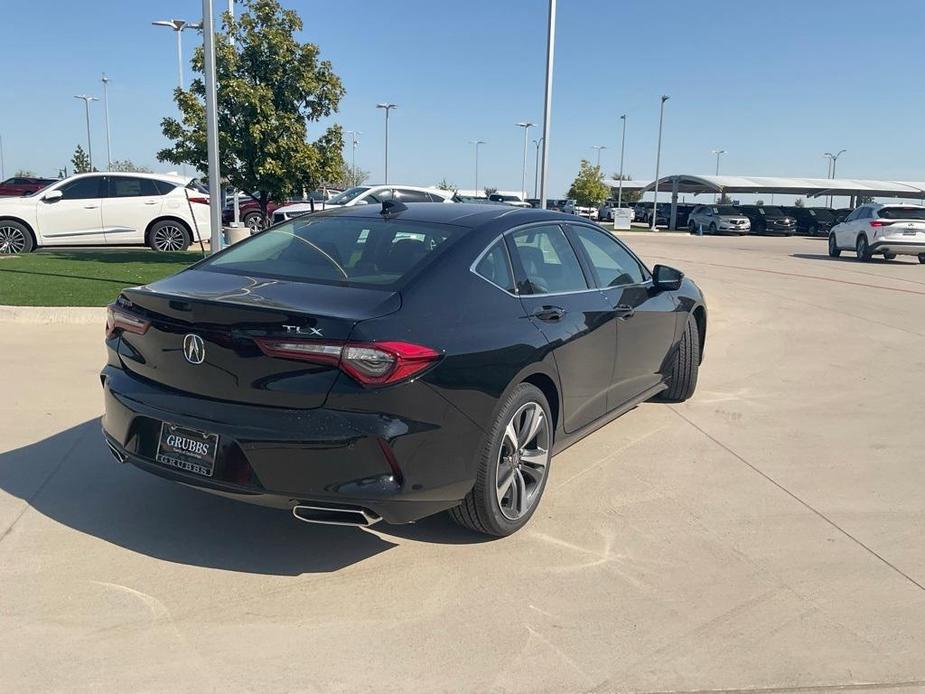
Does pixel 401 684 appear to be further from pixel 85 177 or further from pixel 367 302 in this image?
pixel 85 177

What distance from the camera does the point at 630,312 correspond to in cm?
525

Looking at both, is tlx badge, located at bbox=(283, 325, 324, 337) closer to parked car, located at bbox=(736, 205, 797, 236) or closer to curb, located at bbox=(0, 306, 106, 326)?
curb, located at bbox=(0, 306, 106, 326)

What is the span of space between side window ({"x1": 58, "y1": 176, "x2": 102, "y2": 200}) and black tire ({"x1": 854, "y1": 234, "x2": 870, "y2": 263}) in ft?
66.1

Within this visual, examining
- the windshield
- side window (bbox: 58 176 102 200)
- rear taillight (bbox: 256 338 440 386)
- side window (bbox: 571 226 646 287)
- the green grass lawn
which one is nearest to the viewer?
rear taillight (bbox: 256 338 440 386)

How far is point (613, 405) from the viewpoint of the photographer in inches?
204

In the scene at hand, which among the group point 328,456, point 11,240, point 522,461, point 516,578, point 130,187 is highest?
point 130,187

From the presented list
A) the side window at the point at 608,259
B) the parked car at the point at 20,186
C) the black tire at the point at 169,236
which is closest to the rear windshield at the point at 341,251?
the side window at the point at 608,259

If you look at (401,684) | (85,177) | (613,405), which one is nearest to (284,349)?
(401,684)

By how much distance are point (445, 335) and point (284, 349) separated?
687mm

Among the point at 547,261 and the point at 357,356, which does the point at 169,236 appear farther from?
the point at 357,356

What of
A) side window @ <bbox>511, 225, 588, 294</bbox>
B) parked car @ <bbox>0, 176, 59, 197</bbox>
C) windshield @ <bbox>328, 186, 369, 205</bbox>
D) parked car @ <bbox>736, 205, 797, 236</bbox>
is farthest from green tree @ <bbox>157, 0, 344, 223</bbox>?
parked car @ <bbox>736, 205, 797, 236</bbox>

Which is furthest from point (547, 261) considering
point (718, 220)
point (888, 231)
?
point (718, 220)

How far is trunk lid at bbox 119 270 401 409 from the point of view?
3.31 metres

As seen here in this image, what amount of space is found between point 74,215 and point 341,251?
1354 cm
